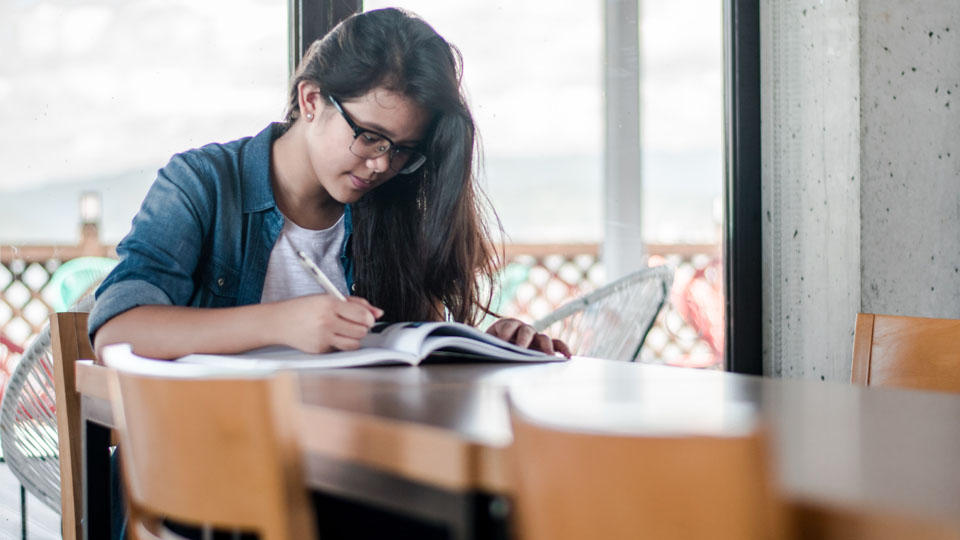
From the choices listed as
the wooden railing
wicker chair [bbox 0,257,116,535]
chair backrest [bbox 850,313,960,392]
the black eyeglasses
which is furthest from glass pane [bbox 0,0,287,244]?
chair backrest [bbox 850,313,960,392]

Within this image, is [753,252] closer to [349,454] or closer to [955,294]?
[955,294]

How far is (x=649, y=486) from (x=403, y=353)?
612 mm

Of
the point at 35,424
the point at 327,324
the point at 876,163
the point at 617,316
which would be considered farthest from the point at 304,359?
the point at 876,163

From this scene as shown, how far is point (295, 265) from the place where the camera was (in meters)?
1.37

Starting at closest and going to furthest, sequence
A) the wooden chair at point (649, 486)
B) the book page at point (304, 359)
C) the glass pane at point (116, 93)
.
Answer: the wooden chair at point (649, 486) → the book page at point (304, 359) → the glass pane at point (116, 93)

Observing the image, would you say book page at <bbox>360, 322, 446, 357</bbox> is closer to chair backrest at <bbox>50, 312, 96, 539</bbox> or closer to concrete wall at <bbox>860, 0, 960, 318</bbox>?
chair backrest at <bbox>50, 312, 96, 539</bbox>

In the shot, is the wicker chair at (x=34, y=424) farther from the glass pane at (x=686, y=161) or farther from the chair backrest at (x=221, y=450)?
the glass pane at (x=686, y=161)

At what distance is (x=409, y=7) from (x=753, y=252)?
41.7 inches

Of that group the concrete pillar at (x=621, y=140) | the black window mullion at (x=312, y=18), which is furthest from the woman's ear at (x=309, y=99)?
the concrete pillar at (x=621, y=140)

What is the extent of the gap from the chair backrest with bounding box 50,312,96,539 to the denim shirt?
114mm

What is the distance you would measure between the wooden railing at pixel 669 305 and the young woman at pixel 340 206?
61cm

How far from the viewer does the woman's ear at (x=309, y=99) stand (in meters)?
1.39

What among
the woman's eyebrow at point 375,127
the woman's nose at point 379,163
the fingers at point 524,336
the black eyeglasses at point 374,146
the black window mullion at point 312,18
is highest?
the black window mullion at point 312,18

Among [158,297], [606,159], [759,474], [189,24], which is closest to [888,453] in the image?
[759,474]
